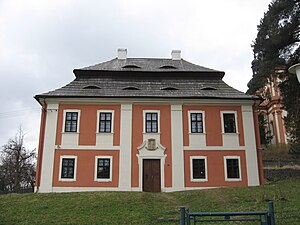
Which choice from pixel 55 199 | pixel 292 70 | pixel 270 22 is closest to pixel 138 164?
pixel 55 199

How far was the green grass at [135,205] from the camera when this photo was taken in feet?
35.0

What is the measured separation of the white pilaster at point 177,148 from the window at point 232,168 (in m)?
2.71

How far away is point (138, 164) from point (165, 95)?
452 cm

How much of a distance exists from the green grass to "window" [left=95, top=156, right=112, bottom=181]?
3.46m

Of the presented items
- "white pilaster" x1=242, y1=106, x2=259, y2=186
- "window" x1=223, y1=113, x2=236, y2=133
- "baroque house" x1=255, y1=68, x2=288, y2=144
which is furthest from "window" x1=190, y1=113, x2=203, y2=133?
"baroque house" x1=255, y1=68, x2=288, y2=144

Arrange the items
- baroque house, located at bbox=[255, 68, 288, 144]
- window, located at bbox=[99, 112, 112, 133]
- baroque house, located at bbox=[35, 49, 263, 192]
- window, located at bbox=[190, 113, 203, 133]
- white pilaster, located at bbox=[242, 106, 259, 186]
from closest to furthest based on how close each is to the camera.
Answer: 1. baroque house, located at bbox=[35, 49, 263, 192]
2. white pilaster, located at bbox=[242, 106, 259, 186]
3. window, located at bbox=[99, 112, 112, 133]
4. window, located at bbox=[190, 113, 203, 133]
5. baroque house, located at bbox=[255, 68, 288, 144]

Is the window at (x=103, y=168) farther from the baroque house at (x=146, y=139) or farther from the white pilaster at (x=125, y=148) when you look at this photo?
the white pilaster at (x=125, y=148)

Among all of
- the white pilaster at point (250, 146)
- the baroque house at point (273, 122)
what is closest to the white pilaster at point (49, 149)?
the white pilaster at point (250, 146)

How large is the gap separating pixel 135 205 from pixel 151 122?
781 centimetres

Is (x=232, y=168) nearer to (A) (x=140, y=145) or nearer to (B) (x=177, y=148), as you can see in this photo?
(B) (x=177, y=148)

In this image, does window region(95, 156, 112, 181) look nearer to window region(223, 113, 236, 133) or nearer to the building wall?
the building wall

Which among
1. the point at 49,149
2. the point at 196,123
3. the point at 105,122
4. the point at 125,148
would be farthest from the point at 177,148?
the point at 49,149

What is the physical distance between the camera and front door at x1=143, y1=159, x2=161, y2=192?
1895 centimetres

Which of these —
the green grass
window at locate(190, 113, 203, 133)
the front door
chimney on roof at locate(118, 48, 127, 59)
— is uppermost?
chimney on roof at locate(118, 48, 127, 59)
